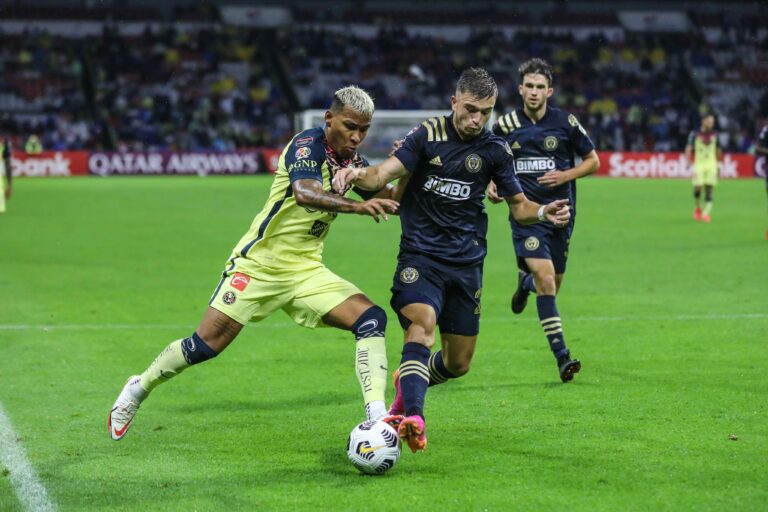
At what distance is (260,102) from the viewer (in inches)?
2141

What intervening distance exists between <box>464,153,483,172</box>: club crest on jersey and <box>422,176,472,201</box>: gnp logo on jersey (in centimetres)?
9

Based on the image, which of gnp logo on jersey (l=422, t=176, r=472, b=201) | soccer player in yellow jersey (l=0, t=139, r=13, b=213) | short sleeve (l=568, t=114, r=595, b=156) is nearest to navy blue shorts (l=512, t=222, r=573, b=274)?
short sleeve (l=568, t=114, r=595, b=156)

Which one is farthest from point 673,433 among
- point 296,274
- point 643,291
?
point 643,291

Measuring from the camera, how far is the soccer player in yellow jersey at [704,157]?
2695cm

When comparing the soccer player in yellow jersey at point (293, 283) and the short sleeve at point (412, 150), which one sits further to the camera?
the short sleeve at point (412, 150)

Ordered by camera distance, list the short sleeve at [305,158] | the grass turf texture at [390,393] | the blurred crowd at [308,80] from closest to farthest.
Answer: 1. the grass turf texture at [390,393]
2. the short sleeve at [305,158]
3. the blurred crowd at [308,80]

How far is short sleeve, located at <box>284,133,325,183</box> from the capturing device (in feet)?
22.0

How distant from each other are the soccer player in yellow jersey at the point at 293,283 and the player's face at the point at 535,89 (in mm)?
3090

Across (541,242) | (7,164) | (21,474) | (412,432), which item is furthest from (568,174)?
(7,164)

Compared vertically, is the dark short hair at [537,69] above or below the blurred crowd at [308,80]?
above

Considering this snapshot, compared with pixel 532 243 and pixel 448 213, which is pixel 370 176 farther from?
pixel 532 243

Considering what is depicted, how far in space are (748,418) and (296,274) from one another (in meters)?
3.17

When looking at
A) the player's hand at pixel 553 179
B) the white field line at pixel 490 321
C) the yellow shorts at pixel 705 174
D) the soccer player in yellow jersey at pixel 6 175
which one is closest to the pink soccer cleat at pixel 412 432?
the player's hand at pixel 553 179

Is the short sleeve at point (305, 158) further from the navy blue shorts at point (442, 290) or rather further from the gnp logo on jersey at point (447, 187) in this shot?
the navy blue shorts at point (442, 290)
